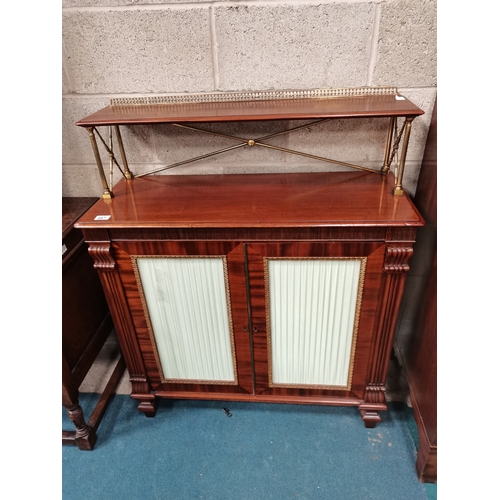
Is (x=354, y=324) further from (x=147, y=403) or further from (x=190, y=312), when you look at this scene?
(x=147, y=403)

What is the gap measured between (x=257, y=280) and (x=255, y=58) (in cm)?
78

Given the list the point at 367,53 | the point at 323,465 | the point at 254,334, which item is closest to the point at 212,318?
the point at 254,334

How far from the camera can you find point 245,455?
154 centimetres

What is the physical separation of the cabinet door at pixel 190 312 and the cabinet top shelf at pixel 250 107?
0.40m

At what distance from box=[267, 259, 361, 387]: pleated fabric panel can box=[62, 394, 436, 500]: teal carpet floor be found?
243mm

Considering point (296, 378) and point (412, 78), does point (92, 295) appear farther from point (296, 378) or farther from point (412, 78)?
point (412, 78)

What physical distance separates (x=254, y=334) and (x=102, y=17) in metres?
1.25

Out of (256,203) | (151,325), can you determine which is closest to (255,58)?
(256,203)

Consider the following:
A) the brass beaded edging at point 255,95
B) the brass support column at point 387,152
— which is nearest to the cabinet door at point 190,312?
the brass beaded edging at point 255,95

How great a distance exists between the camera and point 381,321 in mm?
1359

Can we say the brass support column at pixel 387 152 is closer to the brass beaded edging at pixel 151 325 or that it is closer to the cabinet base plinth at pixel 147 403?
the brass beaded edging at pixel 151 325

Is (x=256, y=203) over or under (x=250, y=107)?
under

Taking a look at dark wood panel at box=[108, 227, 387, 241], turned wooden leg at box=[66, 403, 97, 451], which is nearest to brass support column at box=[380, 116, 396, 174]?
dark wood panel at box=[108, 227, 387, 241]

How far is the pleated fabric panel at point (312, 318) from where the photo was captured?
128cm
